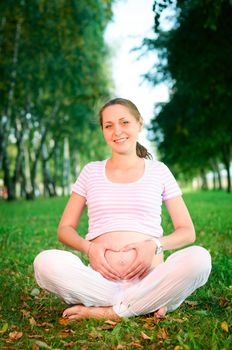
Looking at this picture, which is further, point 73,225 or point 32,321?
point 73,225

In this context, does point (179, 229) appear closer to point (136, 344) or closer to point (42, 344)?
point (136, 344)

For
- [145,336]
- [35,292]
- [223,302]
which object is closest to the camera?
[145,336]

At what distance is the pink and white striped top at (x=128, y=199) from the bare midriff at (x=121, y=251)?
0.04 m

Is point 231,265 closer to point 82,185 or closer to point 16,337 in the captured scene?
point 82,185

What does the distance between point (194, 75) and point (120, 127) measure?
12276mm

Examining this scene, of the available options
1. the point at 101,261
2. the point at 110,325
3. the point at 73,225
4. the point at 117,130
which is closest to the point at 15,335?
the point at 110,325

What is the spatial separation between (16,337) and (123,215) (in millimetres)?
1236

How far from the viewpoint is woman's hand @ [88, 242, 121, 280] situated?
12.6ft

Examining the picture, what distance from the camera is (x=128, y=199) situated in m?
4.13

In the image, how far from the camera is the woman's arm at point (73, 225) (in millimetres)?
4043

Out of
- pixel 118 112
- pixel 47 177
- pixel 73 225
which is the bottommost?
pixel 47 177

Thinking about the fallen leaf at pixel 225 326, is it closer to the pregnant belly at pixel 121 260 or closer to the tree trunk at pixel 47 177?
the pregnant belly at pixel 121 260

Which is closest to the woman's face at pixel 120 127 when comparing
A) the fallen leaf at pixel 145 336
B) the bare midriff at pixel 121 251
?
the bare midriff at pixel 121 251

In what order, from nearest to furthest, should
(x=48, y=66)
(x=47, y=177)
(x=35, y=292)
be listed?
(x=35, y=292) → (x=48, y=66) → (x=47, y=177)
